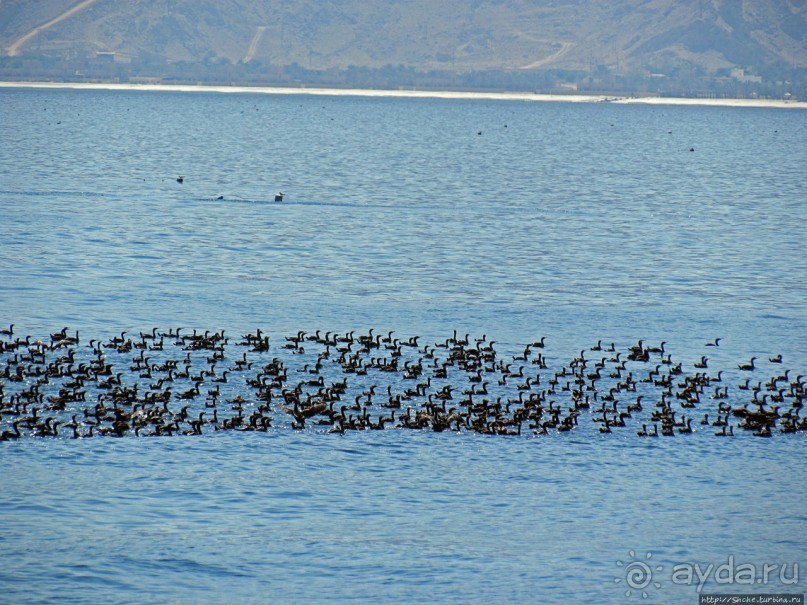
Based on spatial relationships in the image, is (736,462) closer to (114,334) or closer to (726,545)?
(726,545)

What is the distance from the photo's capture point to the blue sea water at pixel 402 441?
2975 cm

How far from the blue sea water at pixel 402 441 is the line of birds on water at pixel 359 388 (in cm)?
78

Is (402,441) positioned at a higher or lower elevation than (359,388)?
lower

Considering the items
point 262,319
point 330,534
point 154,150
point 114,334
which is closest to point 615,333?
point 262,319

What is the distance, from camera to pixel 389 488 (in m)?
34.2

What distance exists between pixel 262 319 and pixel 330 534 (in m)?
22.0

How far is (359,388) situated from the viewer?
42000 millimetres

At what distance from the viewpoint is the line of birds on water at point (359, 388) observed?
126 feet

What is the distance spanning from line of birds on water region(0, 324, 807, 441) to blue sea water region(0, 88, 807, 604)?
776mm

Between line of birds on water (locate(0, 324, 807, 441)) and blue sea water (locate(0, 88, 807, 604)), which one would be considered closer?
blue sea water (locate(0, 88, 807, 604))

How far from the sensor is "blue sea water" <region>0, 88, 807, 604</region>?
29.8 metres

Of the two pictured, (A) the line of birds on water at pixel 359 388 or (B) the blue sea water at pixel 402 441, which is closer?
(B) the blue sea water at pixel 402 441

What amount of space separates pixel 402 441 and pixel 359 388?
4811 mm

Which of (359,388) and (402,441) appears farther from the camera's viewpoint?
(359,388)
